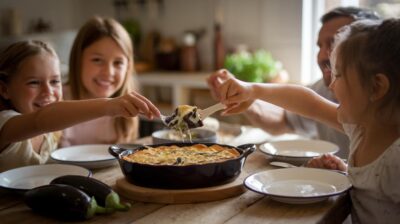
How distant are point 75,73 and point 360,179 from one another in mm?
1489

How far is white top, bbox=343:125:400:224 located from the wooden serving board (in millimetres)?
297

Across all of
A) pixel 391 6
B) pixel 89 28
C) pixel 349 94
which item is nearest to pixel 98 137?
pixel 89 28

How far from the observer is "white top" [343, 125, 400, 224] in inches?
49.5

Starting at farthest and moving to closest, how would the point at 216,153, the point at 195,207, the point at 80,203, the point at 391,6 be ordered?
1. the point at 391,6
2. the point at 216,153
3. the point at 195,207
4. the point at 80,203

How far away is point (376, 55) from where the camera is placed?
1.30 meters

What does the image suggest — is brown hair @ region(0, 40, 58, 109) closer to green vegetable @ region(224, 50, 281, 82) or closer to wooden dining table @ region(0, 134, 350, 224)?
wooden dining table @ region(0, 134, 350, 224)

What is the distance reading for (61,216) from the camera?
124cm

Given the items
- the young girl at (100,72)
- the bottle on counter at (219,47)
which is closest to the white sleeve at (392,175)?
the young girl at (100,72)

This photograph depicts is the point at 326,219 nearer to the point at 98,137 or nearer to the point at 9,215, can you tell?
the point at 9,215

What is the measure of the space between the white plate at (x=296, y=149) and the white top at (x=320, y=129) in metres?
0.25

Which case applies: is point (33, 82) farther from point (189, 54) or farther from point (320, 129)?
point (189, 54)

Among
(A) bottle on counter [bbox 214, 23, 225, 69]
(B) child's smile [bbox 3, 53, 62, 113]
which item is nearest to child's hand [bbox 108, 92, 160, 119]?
(B) child's smile [bbox 3, 53, 62, 113]

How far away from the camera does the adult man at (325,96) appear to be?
2057 millimetres

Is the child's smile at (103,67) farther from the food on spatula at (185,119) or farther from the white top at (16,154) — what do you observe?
the food on spatula at (185,119)
